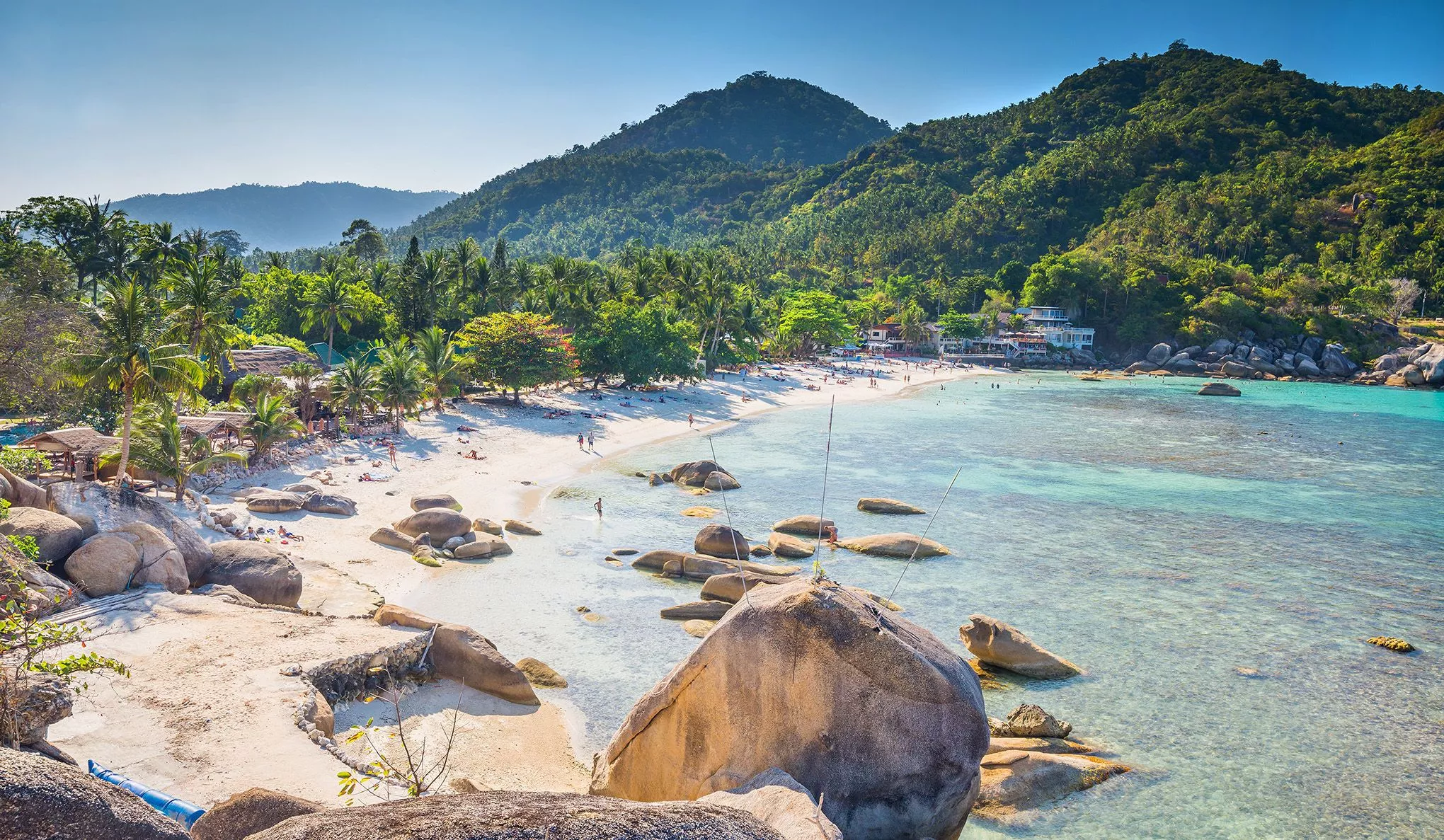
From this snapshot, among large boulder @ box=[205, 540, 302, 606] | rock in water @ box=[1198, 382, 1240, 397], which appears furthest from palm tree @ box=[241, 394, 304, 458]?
rock in water @ box=[1198, 382, 1240, 397]

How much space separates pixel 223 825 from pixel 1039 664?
14.6 meters

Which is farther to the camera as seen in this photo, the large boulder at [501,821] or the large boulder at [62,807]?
the large boulder at [62,807]

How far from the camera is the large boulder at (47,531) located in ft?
45.8

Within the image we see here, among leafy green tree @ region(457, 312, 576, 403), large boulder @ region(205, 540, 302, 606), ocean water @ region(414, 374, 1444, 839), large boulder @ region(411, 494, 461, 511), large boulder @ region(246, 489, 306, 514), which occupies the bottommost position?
ocean water @ region(414, 374, 1444, 839)

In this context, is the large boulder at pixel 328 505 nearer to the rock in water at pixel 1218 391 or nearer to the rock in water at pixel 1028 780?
the rock in water at pixel 1028 780

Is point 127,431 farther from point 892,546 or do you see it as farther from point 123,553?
point 892,546

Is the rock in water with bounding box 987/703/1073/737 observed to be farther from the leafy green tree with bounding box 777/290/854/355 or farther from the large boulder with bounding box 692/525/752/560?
the leafy green tree with bounding box 777/290/854/355

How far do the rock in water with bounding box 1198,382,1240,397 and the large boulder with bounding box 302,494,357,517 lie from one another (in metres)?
74.6

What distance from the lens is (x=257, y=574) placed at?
16641mm

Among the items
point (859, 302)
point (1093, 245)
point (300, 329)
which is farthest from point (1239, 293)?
point (300, 329)

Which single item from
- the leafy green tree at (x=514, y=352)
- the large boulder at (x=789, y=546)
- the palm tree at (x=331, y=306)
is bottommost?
the large boulder at (x=789, y=546)

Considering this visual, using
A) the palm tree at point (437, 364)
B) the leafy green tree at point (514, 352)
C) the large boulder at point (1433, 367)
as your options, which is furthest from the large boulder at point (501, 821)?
the large boulder at point (1433, 367)

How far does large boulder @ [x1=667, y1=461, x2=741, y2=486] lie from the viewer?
111 ft

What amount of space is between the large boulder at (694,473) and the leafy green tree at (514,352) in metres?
15.9
